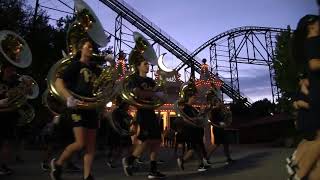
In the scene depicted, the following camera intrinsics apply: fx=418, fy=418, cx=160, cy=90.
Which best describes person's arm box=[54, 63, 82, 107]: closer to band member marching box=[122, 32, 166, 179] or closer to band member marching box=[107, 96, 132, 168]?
band member marching box=[122, 32, 166, 179]

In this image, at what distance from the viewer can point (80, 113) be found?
18.3 feet

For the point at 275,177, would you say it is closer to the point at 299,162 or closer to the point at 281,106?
the point at 299,162

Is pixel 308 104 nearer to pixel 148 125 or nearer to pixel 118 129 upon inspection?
pixel 148 125

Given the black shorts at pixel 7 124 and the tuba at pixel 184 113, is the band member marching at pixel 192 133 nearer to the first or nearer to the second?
the tuba at pixel 184 113

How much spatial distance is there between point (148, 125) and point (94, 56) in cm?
187

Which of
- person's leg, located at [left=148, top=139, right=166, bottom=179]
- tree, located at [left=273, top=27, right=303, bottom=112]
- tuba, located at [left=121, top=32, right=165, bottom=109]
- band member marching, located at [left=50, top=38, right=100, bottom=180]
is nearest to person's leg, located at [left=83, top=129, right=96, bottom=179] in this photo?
band member marching, located at [left=50, top=38, right=100, bottom=180]

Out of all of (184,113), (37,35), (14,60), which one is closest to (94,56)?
(14,60)

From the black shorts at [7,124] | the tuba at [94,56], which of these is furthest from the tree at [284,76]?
the tuba at [94,56]

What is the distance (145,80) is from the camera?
769 centimetres

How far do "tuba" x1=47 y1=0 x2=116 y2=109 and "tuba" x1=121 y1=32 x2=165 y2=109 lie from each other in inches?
50.9

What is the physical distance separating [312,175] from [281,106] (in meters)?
29.5

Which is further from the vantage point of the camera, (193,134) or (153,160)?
(193,134)

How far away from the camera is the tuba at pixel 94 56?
5.73 m

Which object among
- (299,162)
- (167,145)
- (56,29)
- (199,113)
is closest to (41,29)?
(56,29)
